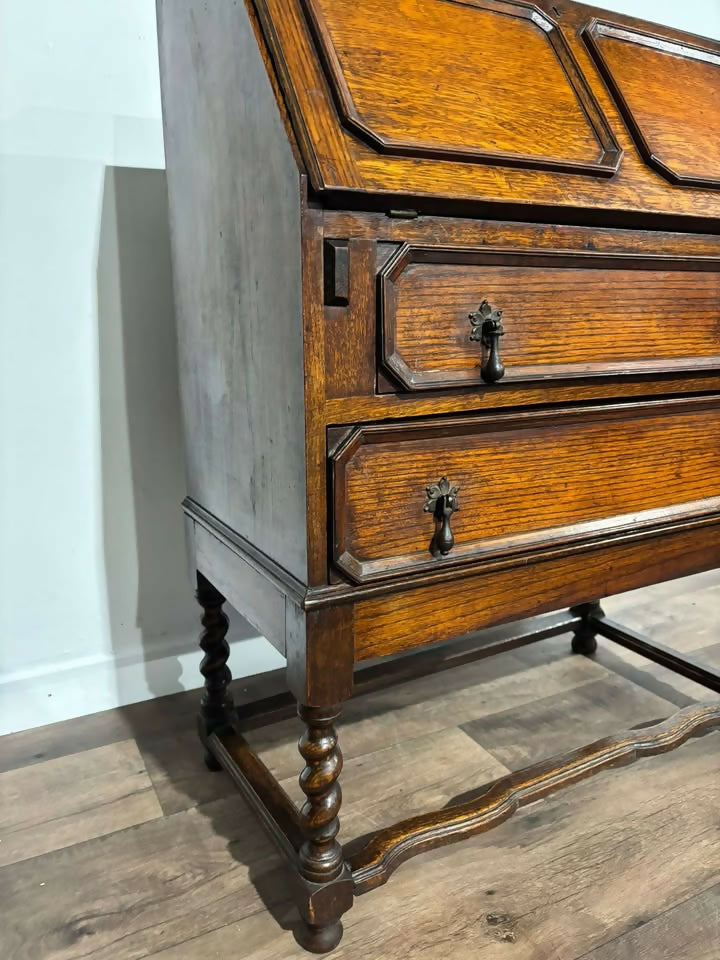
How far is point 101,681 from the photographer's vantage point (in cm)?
163

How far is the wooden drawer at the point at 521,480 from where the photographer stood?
3.03 ft

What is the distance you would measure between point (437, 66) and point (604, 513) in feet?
2.17

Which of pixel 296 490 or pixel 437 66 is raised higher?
pixel 437 66

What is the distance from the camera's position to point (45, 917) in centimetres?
110

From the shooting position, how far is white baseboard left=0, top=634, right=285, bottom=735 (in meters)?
1.56

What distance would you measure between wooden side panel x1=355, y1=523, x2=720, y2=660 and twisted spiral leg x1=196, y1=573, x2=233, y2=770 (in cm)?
48

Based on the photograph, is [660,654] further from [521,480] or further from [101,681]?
[101,681]

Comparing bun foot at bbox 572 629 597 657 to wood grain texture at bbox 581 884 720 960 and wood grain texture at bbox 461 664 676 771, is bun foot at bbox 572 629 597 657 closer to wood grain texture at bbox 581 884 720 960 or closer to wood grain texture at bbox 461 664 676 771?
wood grain texture at bbox 461 664 676 771

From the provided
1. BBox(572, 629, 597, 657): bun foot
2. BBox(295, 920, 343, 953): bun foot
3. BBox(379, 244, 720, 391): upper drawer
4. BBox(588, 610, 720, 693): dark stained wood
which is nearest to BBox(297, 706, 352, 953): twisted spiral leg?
BBox(295, 920, 343, 953): bun foot

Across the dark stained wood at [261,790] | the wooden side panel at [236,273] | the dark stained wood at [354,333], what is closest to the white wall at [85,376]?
the wooden side panel at [236,273]

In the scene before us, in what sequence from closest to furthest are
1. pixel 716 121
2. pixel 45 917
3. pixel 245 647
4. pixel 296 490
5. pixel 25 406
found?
1. pixel 296 490
2. pixel 45 917
3. pixel 716 121
4. pixel 25 406
5. pixel 245 647

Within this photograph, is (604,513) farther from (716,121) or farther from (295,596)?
(716,121)

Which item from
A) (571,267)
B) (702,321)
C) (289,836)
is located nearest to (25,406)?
(289,836)

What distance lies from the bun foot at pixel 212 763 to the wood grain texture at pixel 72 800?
0.37 feet
